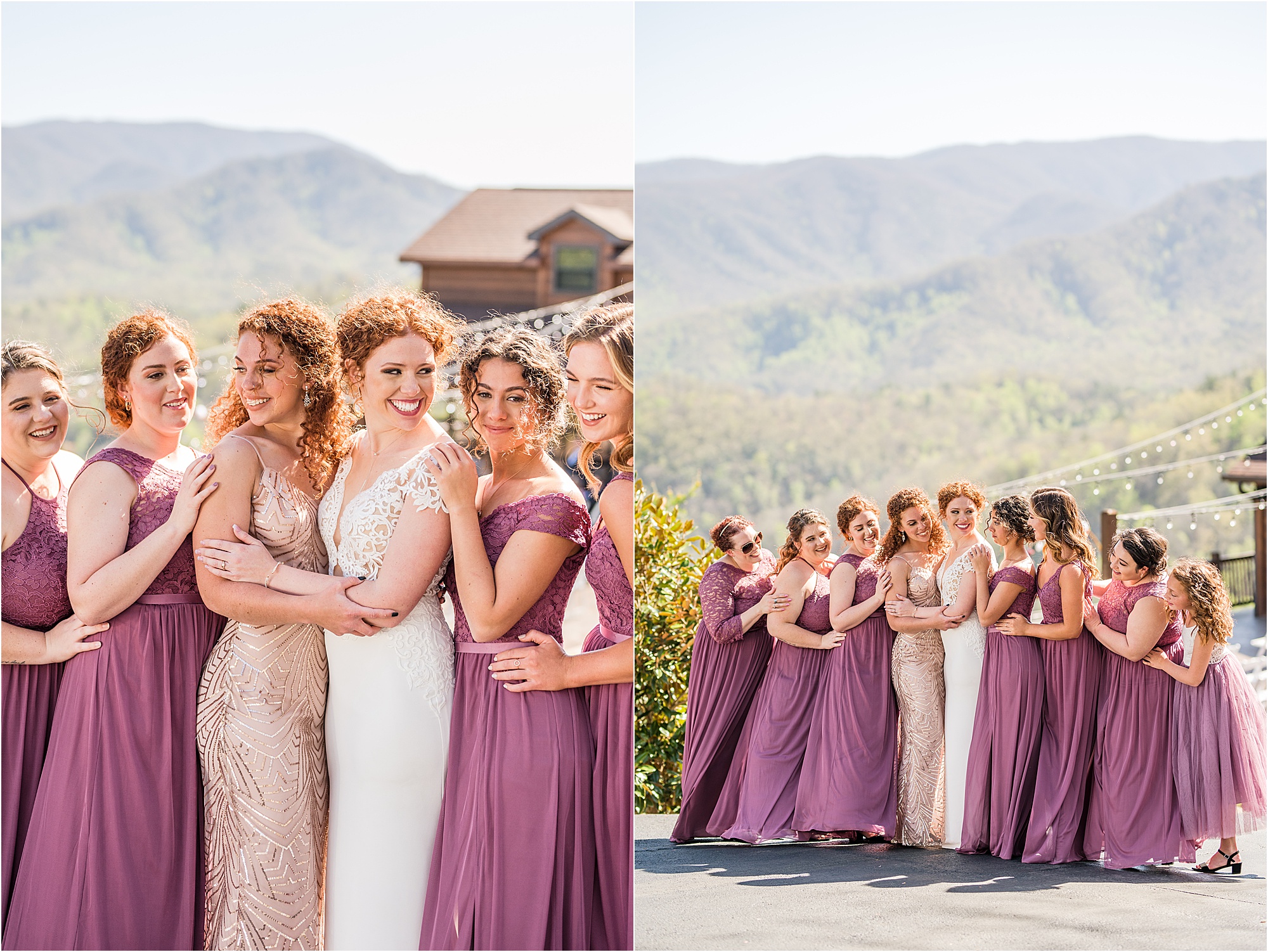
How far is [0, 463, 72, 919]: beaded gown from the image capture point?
340 cm

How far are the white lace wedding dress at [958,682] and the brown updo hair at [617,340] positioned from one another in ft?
8.92

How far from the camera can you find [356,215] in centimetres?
3647

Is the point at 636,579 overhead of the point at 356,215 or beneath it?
beneath

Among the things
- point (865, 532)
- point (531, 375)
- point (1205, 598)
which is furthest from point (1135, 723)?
point (531, 375)

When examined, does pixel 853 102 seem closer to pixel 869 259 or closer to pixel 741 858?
pixel 869 259

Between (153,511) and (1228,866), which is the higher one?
(153,511)

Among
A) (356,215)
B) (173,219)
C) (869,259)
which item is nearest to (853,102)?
(869,259)

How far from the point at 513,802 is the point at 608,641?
1.66 ft

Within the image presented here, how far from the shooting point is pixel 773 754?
5715 mm

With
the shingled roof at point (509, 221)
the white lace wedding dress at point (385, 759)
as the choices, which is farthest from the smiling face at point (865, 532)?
the shingled roof at point (509, 221)

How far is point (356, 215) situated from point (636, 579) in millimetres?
31805

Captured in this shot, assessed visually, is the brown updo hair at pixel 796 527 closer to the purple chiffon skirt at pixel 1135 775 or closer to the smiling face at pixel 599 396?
the purple chiffon skirt at pixel 1135 775

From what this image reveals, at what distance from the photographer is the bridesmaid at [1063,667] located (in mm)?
4980

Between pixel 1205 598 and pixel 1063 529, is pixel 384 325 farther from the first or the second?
pixel 1205 598
